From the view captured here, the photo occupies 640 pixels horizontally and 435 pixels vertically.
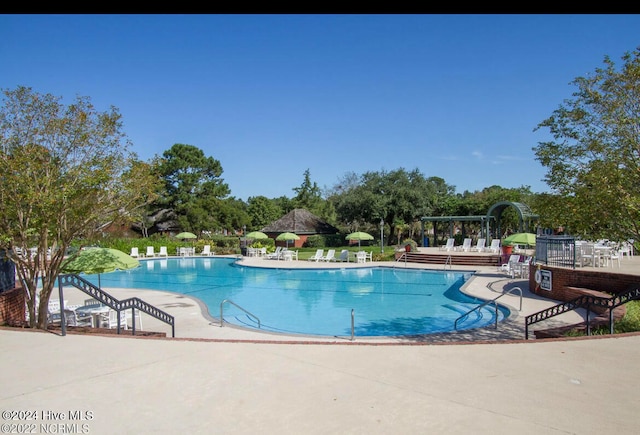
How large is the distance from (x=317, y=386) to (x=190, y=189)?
47.3 metres

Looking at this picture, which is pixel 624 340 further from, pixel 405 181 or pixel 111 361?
pixel 405 181

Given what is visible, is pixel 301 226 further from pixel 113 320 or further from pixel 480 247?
pixel 113 320

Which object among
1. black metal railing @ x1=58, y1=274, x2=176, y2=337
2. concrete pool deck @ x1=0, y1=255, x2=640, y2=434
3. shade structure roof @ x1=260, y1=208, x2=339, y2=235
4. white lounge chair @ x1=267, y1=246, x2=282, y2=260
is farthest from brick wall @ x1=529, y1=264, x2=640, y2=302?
shade structure roof @ x1=260, y1=208, x2=339, y2=235

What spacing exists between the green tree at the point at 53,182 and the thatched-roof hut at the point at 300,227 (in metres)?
35.2

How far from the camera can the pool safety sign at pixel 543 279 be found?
14.0 m

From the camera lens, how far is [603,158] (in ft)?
27.4

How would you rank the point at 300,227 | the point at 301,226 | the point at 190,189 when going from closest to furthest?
the point at 300,227
the point at 301,226
the point at 190,189

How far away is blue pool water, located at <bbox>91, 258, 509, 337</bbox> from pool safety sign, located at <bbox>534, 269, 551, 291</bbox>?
203 cm

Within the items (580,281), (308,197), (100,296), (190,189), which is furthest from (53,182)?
(308,197)

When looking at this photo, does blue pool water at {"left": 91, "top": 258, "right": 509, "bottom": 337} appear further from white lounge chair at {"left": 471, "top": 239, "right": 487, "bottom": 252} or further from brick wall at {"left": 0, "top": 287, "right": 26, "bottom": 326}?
white lounge chair at {"left": 471, "top": 239, "right": 487, "bottom": 252}

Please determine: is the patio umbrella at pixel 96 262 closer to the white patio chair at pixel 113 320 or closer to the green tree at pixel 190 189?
the white patio chair at pixel 113 320

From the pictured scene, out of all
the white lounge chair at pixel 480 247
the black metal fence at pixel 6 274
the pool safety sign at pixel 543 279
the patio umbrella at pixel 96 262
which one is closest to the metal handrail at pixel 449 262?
the white lounge chair at pixel 480 247

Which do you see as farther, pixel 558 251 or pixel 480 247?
pixel 480 247
